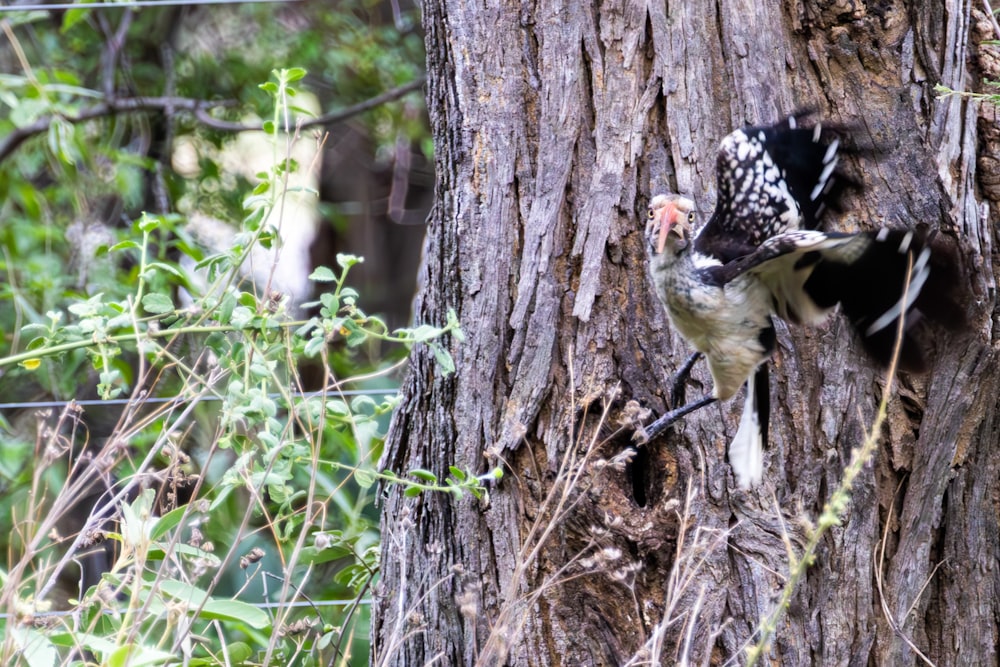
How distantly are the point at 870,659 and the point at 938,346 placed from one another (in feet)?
2.24

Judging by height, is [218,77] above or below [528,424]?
above

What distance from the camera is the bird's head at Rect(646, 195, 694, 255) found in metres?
2.06

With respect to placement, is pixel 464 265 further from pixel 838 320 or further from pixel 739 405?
pixel 838 320

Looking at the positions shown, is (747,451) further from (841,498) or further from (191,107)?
(191,107)

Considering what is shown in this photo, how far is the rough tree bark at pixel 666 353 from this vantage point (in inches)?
87.8

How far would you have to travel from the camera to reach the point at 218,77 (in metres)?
5.57

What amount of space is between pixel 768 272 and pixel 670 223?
0.21 m

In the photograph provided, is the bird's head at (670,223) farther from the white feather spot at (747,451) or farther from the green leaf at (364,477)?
the green leaf at (364,477)

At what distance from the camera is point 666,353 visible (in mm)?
2268

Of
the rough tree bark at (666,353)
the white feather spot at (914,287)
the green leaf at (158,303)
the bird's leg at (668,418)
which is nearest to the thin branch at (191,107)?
the rough tree bark at (666,353)

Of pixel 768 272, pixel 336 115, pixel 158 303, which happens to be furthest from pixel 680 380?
pixel 336 115

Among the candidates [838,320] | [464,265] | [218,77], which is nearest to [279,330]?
[464,265]

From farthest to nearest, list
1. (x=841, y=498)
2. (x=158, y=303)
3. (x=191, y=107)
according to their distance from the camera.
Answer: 1. (x=191, y=107)
2. (x=158, y=303)
3. (x=841, y=498)

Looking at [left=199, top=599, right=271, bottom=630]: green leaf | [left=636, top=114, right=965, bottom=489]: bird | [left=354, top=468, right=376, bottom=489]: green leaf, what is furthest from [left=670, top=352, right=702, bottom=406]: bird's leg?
[left=199, top=599, right=271, bottom=630]: green leaf
